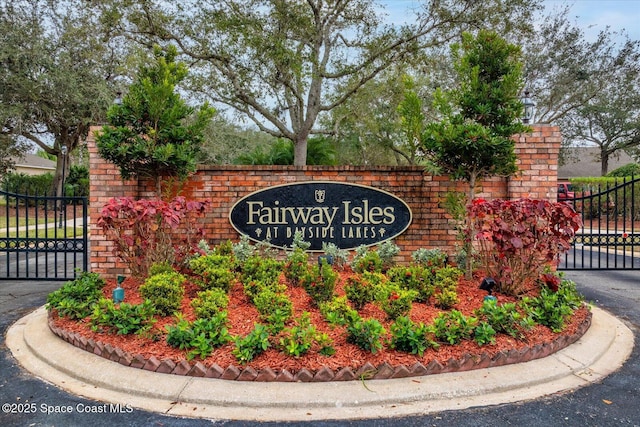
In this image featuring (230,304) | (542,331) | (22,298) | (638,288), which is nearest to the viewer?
(542,331)

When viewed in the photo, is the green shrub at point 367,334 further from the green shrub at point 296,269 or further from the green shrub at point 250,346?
the green shrub at point 296,269

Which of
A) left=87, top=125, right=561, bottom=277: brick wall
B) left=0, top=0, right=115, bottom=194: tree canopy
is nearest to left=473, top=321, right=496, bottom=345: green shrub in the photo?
left=87, top=125, right=561, bottom=277: brick wall

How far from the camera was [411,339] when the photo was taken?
305 cm

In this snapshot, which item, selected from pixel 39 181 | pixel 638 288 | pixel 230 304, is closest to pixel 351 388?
pixel 230 304

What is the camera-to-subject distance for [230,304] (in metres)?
3.99

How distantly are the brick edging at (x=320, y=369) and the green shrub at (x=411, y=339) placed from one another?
0.46ft

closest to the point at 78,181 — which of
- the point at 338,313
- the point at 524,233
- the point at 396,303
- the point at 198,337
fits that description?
the point at 198,337

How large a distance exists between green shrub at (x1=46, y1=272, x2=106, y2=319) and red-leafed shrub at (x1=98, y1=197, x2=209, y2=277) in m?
0.43

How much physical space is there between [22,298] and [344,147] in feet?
56.1

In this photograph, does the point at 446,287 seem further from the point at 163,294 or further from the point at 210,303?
the point at 163,294

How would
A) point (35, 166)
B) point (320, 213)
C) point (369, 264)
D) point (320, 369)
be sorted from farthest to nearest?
point (35, 166)
point (320, 213)
point (369, 264)
point (320, 369)

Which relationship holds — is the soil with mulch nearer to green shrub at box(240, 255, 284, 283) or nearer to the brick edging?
the brick edging

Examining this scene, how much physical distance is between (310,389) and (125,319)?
1696mm

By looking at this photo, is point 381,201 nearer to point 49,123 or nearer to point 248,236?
point 248,236
